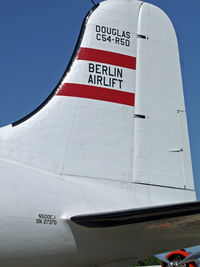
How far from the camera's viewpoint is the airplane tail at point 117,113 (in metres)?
6.21

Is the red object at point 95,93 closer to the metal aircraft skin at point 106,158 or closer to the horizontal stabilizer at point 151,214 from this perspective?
the metal aircraft skin at point 106,158

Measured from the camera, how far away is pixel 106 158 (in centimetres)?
657

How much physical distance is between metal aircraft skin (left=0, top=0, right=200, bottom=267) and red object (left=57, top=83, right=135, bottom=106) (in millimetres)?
17

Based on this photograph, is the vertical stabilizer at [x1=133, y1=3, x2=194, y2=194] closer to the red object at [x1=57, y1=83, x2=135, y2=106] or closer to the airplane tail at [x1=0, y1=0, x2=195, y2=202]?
the airplane tail at [x1=0, y1=0, x2=195, y2=202]

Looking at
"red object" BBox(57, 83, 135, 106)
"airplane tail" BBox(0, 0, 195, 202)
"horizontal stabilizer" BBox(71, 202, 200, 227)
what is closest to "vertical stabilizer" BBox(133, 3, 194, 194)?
"airplane tail" BBox(0, 0, 195, 202)

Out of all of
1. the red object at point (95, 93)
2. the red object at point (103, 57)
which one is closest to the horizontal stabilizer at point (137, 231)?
the red object at point (95, 93)

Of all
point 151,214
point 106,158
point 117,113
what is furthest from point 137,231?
point 117,113

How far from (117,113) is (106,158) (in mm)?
814

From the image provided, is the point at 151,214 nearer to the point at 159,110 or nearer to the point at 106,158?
the point at 106,158

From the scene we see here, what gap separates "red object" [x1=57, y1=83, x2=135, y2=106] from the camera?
6.73 m

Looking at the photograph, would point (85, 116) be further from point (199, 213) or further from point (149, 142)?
point (199, 213)

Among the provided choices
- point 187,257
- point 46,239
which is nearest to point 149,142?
point 46,239

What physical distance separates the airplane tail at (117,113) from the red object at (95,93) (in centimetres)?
2

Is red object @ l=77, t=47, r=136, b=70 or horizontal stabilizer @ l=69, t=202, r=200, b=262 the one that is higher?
red object @ l=77, t=47, r=136, b=70
